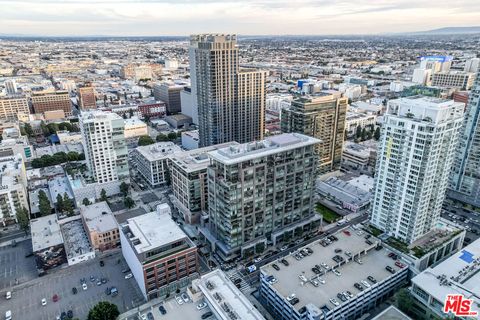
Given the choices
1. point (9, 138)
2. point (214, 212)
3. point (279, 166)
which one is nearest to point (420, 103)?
point (279, 166)

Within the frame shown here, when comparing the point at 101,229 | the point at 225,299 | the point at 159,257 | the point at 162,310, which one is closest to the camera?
the point at 225,299

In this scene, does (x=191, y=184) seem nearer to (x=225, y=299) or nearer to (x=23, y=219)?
(x=225, y=299)

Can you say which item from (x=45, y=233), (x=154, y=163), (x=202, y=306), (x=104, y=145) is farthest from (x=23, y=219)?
(x=202, y=306)

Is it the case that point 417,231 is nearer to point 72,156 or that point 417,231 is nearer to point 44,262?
point 44,262

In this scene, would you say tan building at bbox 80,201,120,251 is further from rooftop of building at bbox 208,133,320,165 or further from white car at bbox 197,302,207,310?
white car at bbox 197,302,207,310

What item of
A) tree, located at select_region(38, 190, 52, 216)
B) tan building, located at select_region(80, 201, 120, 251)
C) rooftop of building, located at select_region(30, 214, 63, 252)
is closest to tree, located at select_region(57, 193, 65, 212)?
tree, located at select_region(38, 190, 52, 216)
